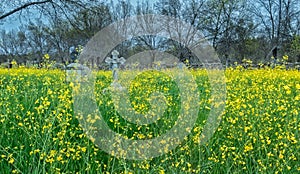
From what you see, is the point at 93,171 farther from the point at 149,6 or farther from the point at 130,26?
the point at 149,6

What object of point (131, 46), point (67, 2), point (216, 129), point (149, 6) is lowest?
point (216, 129)

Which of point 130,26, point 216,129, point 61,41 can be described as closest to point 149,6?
point 130,26

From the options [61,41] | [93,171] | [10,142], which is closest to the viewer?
[93,171]

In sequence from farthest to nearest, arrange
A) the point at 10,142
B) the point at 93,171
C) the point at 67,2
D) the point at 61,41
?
the point at 61,41 → the point at 67,2 → the point at 10,142 → the point at 93,171

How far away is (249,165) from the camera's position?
7.75ft

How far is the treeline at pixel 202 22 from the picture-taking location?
15.0 meters

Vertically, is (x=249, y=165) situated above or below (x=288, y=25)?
below

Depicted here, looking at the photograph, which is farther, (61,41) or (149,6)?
(61,41)

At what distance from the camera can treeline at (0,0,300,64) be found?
15.0 metres

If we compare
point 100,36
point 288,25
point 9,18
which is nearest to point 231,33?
point 288,25

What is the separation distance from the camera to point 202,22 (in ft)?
79.1

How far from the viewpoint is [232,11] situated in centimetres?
2511

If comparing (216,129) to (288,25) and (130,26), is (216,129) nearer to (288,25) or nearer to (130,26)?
(130,26)

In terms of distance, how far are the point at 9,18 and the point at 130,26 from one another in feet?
35.2
